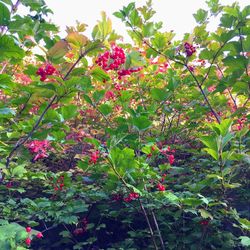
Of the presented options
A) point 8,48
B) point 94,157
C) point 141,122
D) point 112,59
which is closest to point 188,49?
point 112,59

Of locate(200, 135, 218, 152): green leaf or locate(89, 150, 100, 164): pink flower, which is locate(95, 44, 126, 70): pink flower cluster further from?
locate(200, 135, 218, 152): green leaf

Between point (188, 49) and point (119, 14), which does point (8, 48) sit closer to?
point (119, 14)

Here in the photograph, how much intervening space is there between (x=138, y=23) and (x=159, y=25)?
0.44 m

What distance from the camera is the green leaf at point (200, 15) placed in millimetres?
3258

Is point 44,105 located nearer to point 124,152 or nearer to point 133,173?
point 124,152

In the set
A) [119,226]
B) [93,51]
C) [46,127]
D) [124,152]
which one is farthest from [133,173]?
[119,226]

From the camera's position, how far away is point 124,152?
6.59 feet

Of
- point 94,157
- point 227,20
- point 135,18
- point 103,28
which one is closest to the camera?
point 103,28

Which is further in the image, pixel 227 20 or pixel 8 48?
pixel 227 20

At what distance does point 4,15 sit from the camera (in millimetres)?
1804

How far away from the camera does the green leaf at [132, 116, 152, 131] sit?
226 centimetres

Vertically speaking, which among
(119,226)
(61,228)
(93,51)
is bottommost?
(61,228)

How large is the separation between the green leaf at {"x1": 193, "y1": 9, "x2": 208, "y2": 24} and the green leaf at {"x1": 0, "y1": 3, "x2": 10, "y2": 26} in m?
2.09

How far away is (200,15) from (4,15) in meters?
2.14
